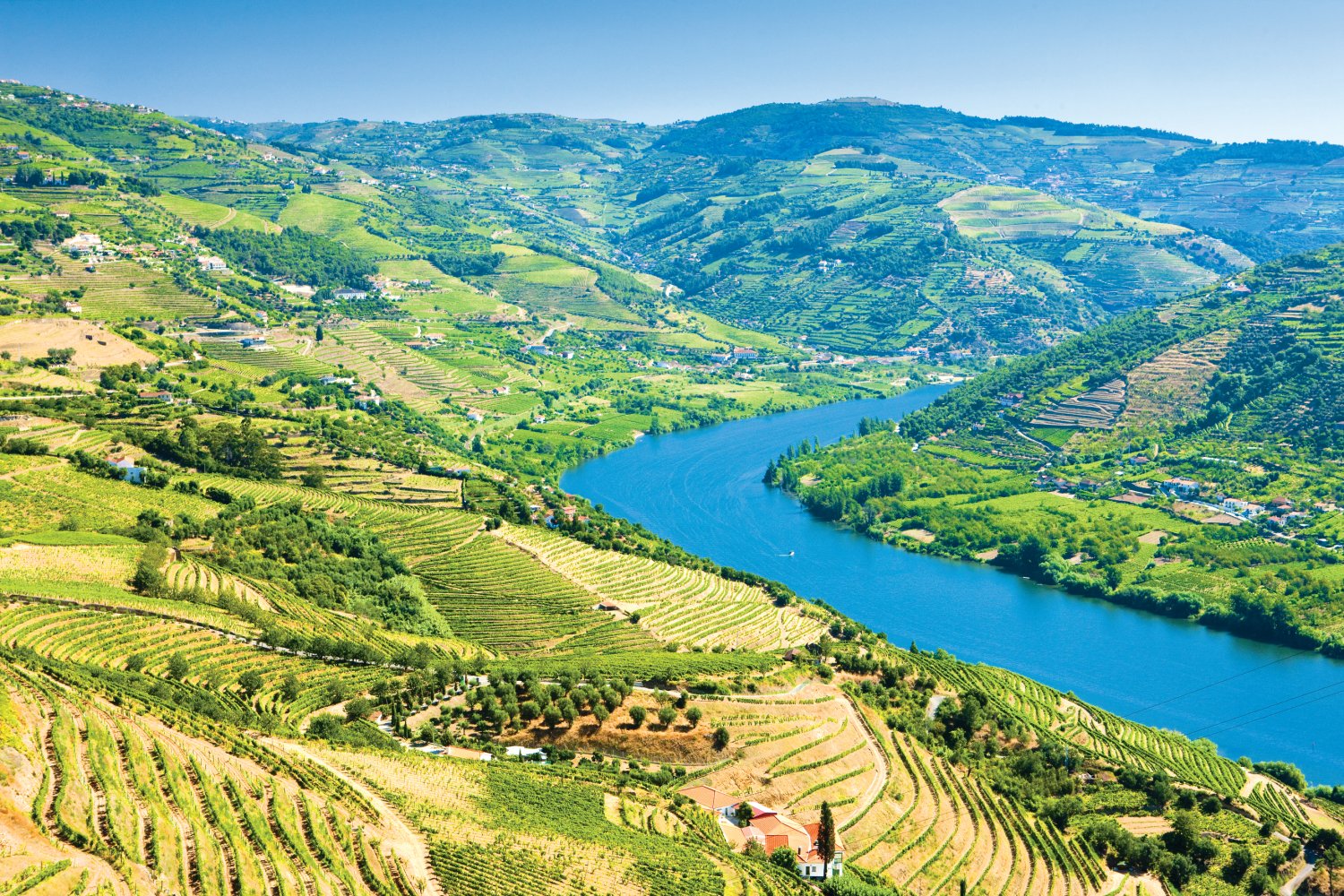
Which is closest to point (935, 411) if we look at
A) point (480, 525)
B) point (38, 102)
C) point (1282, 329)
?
point (1282, 329)

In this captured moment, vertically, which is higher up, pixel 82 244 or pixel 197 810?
pixel 82 244

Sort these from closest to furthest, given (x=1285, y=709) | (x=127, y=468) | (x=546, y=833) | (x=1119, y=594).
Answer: (x=546, y=833) → (x=1285, y=709) → (x=127, y=468) → (x=1119, y=594)

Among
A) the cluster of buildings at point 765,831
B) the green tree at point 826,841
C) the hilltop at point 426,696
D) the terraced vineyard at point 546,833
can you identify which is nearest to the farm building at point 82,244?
the hilltop at point 426,696

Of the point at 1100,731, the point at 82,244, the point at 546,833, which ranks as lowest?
the point at 1100,731

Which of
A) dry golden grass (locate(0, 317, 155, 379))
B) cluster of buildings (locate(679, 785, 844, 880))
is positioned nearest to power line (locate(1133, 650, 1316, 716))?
cluster of buildings (locate(679, 785, 844, 880))

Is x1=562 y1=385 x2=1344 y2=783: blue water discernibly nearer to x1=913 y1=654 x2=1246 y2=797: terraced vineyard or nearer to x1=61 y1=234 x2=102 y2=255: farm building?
x1=913 y1=654 x2=1246 y2=797: terraced vineyard

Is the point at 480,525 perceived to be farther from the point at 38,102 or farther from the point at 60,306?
the point at 38,102

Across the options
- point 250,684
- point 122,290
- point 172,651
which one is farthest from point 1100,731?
point 122,290

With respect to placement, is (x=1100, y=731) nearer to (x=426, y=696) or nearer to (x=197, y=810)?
(x=426, y=696)
